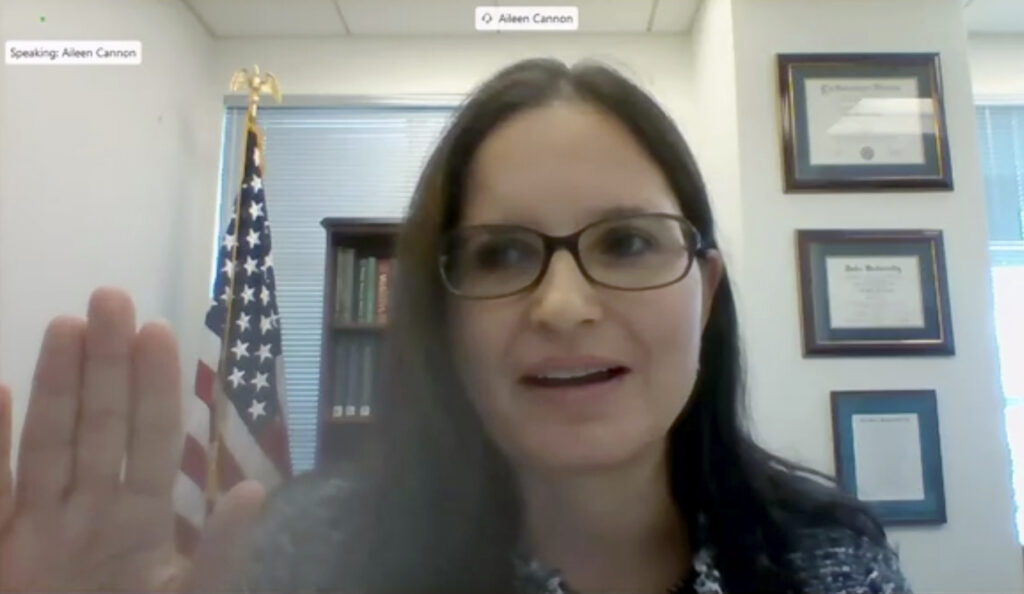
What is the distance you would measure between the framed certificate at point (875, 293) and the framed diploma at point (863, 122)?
0.06 m

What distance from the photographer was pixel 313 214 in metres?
0.73

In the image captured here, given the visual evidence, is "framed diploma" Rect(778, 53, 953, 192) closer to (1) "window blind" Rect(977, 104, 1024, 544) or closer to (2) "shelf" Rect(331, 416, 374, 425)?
(1) "window blind" Rect(977, 104, 1024, 544)

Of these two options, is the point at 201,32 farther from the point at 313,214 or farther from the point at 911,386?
the point at 911,386

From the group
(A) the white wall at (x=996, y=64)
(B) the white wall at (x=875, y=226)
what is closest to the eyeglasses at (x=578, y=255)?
(B) the white wall at (x=875, y=226)

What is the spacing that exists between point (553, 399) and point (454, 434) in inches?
3.7

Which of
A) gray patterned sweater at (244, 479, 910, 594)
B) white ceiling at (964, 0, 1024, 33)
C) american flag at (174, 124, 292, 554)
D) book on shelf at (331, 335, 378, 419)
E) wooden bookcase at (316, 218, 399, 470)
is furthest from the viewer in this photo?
white ceiling at (964, 0, 1024, 33)

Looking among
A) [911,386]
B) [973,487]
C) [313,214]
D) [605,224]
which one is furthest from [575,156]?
[973,487]

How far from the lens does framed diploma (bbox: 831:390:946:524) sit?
2.43 ft

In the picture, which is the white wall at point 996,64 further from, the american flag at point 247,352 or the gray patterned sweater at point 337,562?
the american flag at point 247,352

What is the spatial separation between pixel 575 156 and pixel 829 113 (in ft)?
1.65

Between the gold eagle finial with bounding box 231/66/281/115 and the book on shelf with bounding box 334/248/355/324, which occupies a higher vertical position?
the gold eagle finial with bounding box 231/66/281/115

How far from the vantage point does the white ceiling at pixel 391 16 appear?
1.86ft

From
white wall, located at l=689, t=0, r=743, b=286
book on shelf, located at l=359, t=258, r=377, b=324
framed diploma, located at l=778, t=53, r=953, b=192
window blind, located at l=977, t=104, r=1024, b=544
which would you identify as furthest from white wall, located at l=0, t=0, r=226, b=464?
window blind, located at l=977, t=104, r=1024, b=544

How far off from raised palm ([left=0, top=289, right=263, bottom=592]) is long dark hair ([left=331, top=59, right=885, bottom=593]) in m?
0.12
